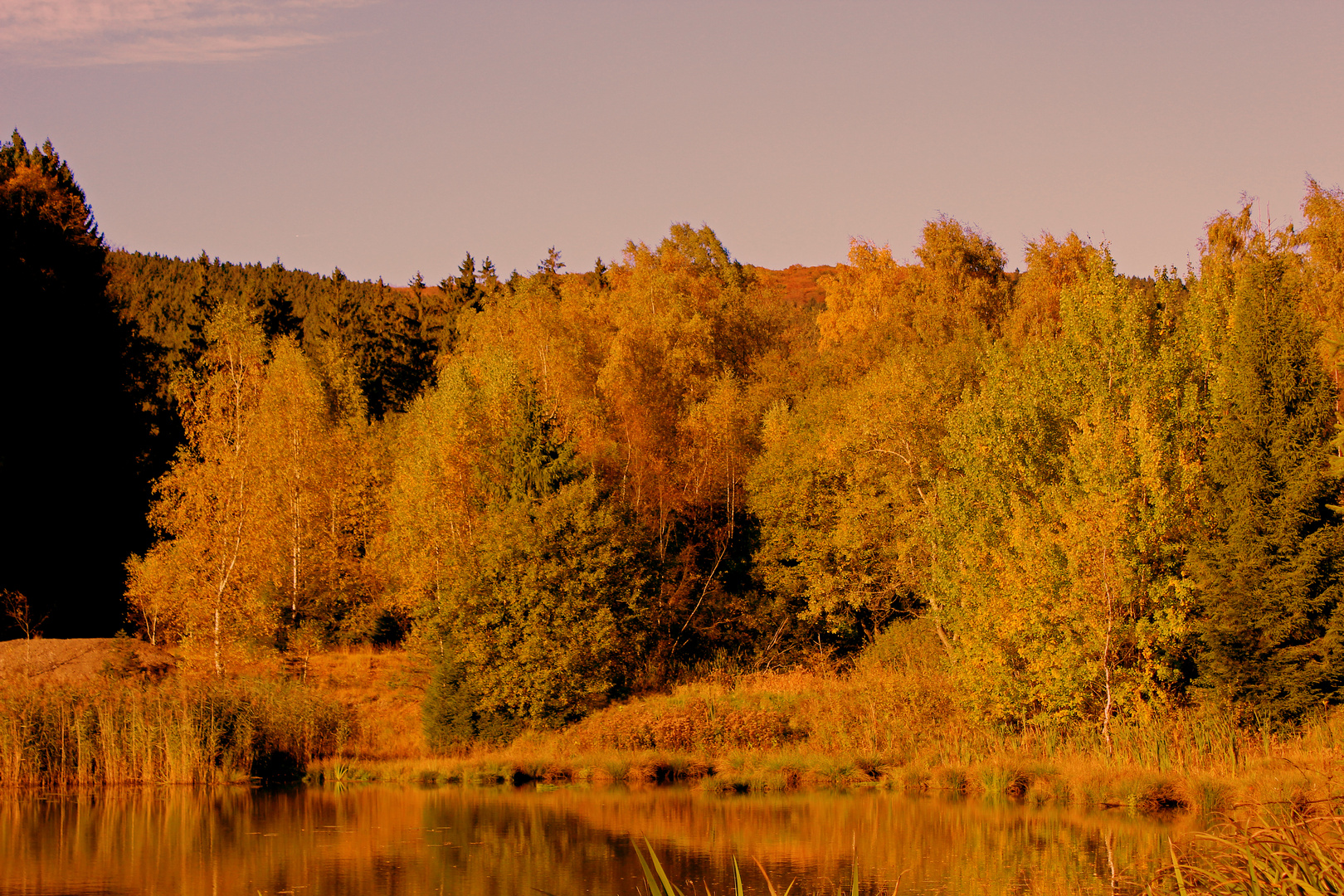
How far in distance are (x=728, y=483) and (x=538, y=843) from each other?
2818cm

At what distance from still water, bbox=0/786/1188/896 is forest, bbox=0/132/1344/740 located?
7092 millimetres

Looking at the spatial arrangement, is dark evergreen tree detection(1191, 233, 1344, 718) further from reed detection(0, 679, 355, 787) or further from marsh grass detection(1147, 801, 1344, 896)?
marsh grass detection(1147, 801, 1344, 896)

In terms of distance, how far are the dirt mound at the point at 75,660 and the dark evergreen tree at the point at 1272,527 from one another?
27255 mm

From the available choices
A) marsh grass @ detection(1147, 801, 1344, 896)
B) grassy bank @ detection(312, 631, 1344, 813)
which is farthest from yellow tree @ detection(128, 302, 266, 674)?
marsh grass @ detection(1147, 801, 1344, 896)

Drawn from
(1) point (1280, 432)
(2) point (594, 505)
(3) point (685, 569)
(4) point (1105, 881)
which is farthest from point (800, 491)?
(4) point (1105, 881)

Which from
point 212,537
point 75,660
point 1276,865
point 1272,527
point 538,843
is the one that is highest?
point 212,537

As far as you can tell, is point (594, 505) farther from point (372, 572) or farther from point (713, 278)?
point (713, 278)

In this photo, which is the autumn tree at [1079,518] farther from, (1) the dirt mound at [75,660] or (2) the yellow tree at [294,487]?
(2) the yellow tree at [294,487]

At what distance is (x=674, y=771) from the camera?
33.7 m

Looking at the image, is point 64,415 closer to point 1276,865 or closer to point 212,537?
point 212,537

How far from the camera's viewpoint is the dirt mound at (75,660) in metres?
31.6

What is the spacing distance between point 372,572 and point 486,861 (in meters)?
28.1

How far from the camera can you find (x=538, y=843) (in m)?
24.1

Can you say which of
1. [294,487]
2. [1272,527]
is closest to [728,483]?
[294,487]
